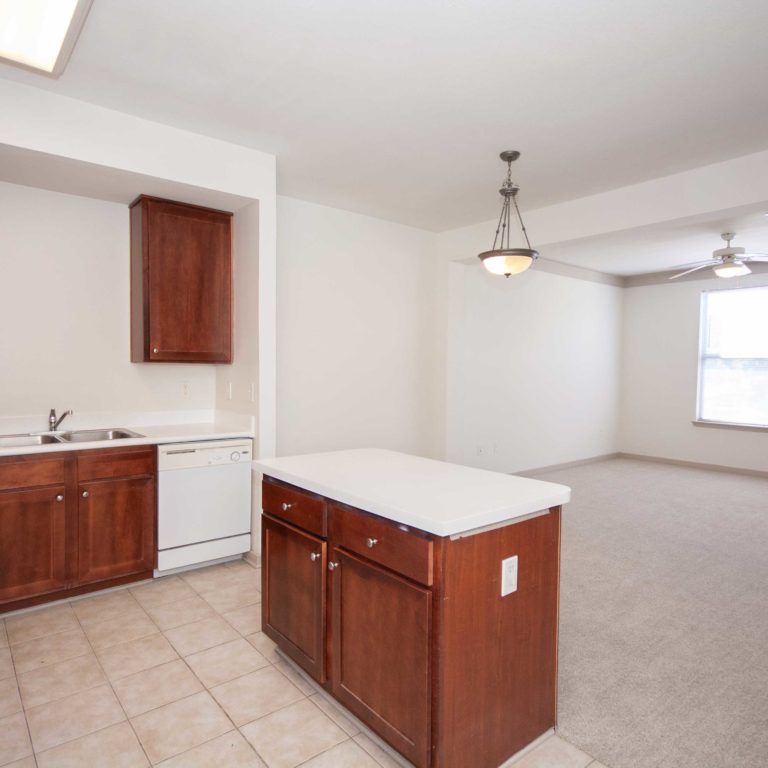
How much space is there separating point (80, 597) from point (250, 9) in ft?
9.96

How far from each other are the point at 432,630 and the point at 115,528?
2246mm

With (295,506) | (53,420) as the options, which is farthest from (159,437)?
(295,506)

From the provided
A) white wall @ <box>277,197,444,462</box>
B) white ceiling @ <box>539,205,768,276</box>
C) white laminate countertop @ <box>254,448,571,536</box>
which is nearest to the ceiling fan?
white ceiling @ <box>539,205,768,276</box>

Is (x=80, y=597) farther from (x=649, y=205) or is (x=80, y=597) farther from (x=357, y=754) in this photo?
(x=649, y=205)

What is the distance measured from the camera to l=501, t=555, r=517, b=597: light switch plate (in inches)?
62.7

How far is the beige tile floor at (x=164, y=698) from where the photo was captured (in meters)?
1.73

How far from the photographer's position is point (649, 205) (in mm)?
3695

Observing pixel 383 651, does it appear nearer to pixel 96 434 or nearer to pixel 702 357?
pixel 96 434

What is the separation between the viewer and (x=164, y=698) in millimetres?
2035

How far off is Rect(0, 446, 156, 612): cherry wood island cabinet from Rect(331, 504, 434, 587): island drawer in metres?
1.73

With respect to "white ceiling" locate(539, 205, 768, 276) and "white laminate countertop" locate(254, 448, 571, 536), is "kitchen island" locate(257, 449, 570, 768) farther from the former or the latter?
"white ceiling" locate(539, 205, 768, 276)

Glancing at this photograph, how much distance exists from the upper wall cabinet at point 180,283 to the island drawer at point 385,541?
6.79ft

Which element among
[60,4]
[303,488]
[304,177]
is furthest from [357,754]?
[304,177]

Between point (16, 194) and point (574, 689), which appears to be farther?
point (16, 194)
